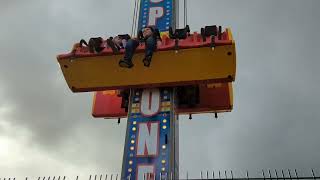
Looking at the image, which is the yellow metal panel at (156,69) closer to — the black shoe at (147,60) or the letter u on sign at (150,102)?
the letter u on sign at (150,102)

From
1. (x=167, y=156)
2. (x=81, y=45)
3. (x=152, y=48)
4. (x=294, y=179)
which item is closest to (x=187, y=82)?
(x=152, y=48)

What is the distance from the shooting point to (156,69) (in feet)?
39.9

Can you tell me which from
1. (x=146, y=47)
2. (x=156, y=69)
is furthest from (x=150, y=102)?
(x=146, y=47)

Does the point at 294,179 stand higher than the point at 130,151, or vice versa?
the point at 130,151

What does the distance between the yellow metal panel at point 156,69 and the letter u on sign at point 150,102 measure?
397 mm

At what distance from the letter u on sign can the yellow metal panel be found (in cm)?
40

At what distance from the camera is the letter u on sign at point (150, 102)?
1224 centimetres

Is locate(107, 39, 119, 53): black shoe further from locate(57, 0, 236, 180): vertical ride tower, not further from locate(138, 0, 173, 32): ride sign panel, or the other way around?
locate(138, 0, 173, 32): ride sign panel

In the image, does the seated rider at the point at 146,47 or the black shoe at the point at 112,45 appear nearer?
the seated rider at the point at 146,47

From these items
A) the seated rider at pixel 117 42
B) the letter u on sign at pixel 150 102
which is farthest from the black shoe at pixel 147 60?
the letter u on sign at pixel 150 102

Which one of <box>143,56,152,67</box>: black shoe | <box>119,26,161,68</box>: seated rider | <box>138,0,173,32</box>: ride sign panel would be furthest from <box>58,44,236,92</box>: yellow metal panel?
<box>138,0,173,32</box>: ride sign panel

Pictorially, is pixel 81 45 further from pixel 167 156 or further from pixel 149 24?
pixel 167 156

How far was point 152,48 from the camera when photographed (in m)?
11.6

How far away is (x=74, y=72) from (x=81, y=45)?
868 millimetres
